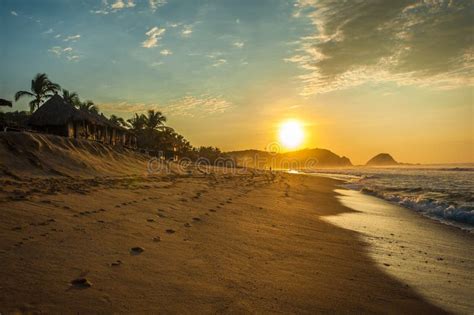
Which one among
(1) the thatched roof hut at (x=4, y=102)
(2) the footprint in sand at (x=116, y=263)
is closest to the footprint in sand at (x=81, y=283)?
(2) the footprint in sand at (x=116, y=263)

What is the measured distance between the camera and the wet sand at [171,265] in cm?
333

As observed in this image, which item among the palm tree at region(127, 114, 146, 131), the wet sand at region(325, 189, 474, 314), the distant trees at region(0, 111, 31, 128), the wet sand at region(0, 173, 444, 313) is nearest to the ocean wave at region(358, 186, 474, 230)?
the wet sand at region(325, 189, 474, 314)

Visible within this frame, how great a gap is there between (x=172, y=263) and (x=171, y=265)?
0.08 m

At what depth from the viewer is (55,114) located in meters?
24.5

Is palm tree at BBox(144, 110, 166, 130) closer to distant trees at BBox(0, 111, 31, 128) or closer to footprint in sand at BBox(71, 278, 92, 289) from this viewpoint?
distant trees at BBox(0, 111, 31, 128)

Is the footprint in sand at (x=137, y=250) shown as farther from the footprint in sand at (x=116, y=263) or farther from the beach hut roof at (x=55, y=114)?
the beach hut roof at (x=55, y=114)

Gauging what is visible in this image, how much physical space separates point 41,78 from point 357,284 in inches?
1683

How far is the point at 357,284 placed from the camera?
175 inches

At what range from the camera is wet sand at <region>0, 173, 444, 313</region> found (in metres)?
3.33

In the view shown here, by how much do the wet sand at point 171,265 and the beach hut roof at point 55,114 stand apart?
1875 cm

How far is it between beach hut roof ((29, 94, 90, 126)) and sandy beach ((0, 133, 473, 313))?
1769 centimetres

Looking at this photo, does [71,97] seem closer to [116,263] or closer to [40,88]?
[40,88]

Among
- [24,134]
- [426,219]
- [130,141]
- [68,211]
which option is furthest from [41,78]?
[426,219]

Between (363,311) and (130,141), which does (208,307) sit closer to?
(363,311)
